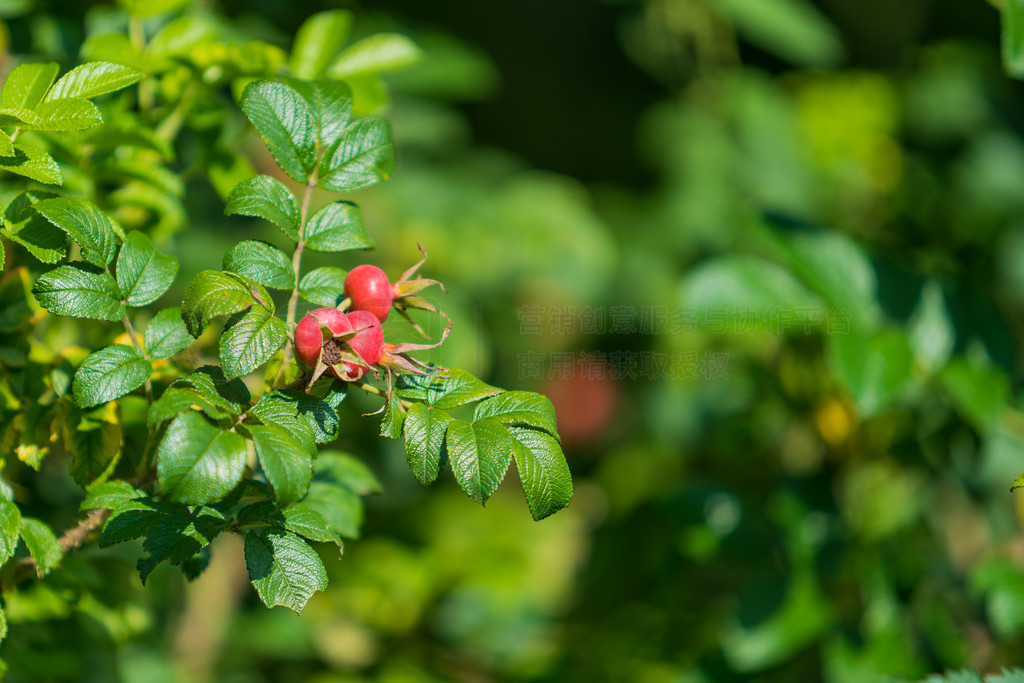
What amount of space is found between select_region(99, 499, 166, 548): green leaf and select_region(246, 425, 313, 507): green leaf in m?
0.11

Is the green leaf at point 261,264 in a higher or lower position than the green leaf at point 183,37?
lower

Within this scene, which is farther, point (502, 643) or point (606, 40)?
point (606, 40)

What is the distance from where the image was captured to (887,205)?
1996 millimetres

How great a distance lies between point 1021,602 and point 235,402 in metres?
0.99

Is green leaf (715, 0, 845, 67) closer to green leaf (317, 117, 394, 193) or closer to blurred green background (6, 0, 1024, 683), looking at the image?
blurred green background (6, 0, 1024, 683)

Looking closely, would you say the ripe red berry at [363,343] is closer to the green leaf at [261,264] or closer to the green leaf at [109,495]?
the green leaf at [261,264]

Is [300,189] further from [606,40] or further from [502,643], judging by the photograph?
[606,40]

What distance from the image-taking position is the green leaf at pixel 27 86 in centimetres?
64

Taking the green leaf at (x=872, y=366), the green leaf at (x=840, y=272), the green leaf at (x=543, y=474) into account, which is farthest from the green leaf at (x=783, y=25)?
the green leaf at (x=543, y=474)

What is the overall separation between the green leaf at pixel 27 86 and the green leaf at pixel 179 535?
346 mm

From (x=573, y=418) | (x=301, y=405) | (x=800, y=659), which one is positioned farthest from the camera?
(x=573, y=418)

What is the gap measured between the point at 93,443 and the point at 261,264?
226 millimetres

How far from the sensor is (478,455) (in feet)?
1.92

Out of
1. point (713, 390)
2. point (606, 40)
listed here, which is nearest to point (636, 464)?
point (713, 390)
